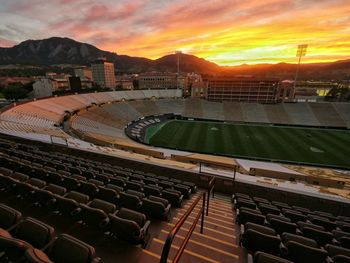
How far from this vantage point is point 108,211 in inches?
159

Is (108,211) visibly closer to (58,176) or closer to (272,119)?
(58,176)

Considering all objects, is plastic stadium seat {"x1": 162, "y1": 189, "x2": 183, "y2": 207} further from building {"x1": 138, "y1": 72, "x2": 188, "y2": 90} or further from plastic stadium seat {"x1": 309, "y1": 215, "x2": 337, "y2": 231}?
building {"x1": 138, "y1": 72, "x2": 188, "y2": 90}

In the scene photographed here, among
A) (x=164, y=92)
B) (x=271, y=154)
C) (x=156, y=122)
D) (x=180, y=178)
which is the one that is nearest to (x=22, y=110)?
(x=156, y=122)

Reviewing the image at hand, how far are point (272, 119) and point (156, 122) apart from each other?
95.3ft

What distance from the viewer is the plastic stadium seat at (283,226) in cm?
434

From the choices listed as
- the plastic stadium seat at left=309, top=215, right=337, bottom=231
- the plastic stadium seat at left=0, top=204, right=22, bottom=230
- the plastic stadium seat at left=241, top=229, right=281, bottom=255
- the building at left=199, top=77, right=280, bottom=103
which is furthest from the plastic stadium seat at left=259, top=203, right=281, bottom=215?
the building at left=199, top=77, right=280, bottom=103

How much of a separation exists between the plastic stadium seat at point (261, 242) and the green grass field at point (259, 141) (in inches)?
908

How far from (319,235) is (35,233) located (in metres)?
5.91

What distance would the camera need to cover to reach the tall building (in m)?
128

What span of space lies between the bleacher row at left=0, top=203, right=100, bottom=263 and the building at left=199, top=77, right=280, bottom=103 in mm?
57811

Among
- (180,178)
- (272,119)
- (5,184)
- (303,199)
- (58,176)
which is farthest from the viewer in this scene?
(272,119)

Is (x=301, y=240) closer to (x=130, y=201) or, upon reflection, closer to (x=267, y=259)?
(x=267, y=259)

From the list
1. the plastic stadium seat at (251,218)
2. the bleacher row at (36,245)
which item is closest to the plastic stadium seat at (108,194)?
the bleacher row at (36,245)

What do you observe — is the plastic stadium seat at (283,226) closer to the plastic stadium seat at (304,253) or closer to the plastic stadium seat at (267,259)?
the plastic stadium seat at (304,253)
